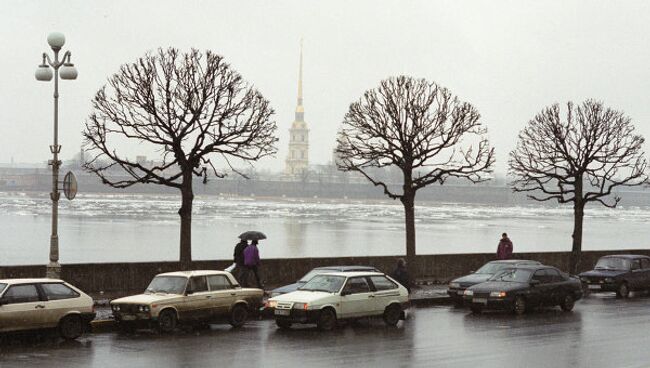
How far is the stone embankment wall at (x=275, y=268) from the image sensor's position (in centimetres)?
2525

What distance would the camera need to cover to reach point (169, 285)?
1983 centimetres

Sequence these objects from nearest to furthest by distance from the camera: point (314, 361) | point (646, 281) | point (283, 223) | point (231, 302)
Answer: point (314, 361) < point (231, 302) < point (646, 281) < point (283, 223)

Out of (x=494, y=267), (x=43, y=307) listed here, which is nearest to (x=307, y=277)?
(x=494, y=267)

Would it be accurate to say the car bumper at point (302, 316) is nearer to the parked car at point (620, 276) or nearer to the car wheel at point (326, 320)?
the car wheel at point (326, 320)

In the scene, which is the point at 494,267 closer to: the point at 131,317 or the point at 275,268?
the point at 275,268

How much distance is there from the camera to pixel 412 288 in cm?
3058

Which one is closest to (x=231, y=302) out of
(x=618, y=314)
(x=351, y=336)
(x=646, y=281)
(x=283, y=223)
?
(x=351, y=336)

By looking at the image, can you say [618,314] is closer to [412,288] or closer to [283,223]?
[412,288]

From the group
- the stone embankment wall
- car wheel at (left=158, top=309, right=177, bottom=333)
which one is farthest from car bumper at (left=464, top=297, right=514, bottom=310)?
car wheel at (left=158, top=309, right=177, bottom=333)

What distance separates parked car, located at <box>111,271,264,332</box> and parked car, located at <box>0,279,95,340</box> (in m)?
1.08

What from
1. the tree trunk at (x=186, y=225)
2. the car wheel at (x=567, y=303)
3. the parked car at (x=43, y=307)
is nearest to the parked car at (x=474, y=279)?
the car wheel at (x=567, y=303)

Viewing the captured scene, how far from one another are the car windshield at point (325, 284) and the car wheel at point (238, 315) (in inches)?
56.9

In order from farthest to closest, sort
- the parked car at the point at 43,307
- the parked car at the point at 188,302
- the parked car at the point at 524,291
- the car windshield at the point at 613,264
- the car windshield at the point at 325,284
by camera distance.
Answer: the car windshield at the point at 613,264 → the parked car at the point at 524,291 → the car windshield at the point at 325,284 → the parked car at the point at 188,302 → the parked car at the point at 43,307

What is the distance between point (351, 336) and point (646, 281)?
1634 centimetres
